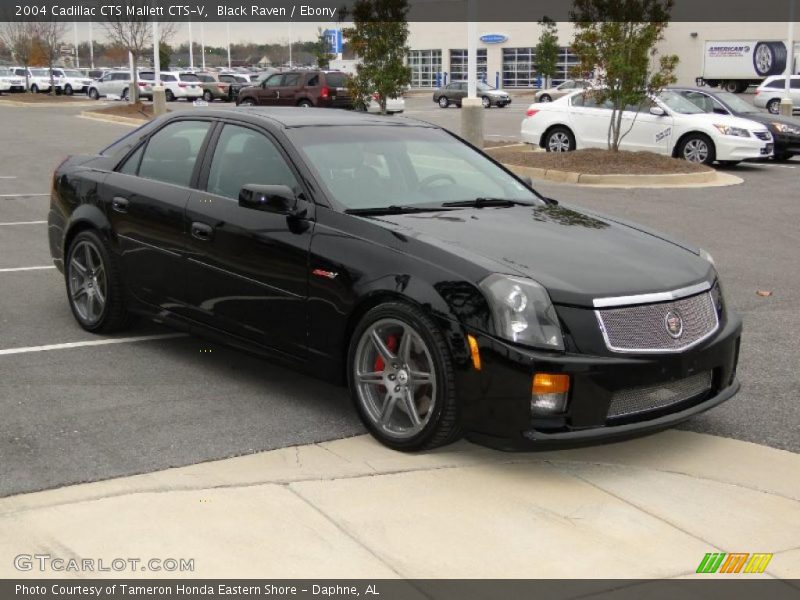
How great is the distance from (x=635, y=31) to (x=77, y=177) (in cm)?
1408

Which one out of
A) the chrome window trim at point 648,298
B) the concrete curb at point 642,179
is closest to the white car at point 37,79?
the concrete curb at point 642,179

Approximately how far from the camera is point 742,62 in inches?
2484

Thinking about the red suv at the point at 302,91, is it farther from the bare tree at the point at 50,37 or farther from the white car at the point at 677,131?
the bare tree at the point at 50,37

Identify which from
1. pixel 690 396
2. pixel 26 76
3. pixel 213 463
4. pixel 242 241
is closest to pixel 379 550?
pixel 213 463

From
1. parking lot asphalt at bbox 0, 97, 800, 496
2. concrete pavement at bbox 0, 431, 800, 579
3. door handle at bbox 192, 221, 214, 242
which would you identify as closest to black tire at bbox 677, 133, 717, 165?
parking lot asphalt at bbox 0, 97, 800, 496

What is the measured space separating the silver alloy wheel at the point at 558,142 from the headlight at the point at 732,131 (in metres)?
2.88

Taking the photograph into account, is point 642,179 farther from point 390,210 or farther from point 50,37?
point 50,37

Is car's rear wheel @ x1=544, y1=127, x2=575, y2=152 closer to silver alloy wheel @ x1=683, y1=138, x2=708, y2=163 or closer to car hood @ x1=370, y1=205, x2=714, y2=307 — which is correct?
silver alloy wheel @ x1=683, y1=138, x2=708, y2=163

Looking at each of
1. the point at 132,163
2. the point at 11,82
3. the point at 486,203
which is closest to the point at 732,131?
the point at 486,203

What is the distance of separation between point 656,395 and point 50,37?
58.1 metres

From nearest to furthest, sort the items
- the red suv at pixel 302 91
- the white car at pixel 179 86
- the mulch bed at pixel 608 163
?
1. the mulch bed at pixel 608 163
2. the red suv at pixel 302 91
3. the white car at pixel 179 86

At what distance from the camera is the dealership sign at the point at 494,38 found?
77250 mm

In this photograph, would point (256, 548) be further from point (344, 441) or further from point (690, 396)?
point (690, 396)

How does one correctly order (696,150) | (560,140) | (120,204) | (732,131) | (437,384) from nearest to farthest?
(437,384), (120,204), (732,131), (696,150), (560,140)
